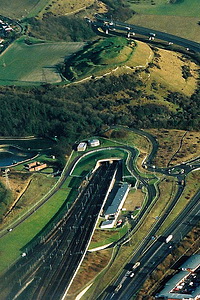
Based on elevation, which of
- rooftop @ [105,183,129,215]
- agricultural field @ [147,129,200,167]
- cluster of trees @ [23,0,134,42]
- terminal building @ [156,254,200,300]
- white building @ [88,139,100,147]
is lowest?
cluster of trees @ [23,0,134,42]

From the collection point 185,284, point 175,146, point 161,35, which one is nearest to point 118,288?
point 185,284

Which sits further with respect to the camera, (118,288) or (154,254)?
(154,254)

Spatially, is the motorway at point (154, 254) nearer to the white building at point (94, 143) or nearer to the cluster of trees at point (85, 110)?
the white building at point (94, 143)

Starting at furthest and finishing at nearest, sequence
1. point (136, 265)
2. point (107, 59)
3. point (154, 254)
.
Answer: point (107, 59) → point (154, 254) → point (136, 265)

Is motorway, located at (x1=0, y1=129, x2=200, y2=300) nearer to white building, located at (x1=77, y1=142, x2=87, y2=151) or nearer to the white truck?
the white truck

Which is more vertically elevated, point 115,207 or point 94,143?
point 115,207

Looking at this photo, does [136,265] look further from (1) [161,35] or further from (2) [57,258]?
(1) [161,35]

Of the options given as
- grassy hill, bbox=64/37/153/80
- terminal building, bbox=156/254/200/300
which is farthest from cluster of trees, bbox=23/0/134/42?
terminal building, bbox=156/254/200/300

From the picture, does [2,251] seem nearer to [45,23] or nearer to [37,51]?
[37,51]
